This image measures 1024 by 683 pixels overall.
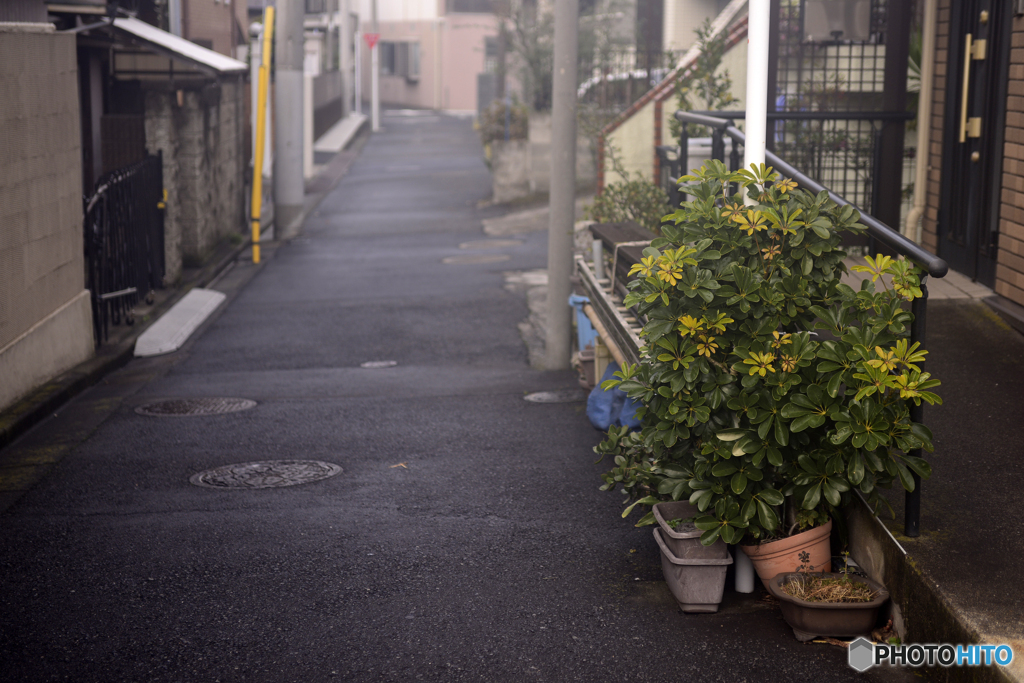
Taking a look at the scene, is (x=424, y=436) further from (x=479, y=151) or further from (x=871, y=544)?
(x=479, y=151)

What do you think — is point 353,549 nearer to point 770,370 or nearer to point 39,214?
point 770,370

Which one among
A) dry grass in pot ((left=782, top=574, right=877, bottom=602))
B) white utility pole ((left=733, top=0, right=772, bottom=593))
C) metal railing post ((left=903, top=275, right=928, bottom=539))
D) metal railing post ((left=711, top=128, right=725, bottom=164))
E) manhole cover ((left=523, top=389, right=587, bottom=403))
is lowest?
manhole cover ((left=523, top=389, right=587, bottom=403))

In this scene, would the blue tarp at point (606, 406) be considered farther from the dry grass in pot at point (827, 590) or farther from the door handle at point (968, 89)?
the door handle at point (968, 89)

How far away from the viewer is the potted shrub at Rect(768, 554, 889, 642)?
4.03 meters

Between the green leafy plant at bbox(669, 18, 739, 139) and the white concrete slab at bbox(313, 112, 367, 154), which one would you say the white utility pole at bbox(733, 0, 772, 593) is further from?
the white concrete slab at bbox(313, 112, 367, 154)

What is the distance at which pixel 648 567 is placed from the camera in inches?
196

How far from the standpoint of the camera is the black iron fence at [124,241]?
1044 centimetres

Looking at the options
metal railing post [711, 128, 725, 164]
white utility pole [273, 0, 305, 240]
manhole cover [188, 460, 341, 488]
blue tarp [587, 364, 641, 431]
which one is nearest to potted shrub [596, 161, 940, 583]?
blue tarp [587, 364, 641, 431]

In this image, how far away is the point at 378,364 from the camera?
10156mm

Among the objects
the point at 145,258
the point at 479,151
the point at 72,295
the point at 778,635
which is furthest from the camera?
the point at 479,151

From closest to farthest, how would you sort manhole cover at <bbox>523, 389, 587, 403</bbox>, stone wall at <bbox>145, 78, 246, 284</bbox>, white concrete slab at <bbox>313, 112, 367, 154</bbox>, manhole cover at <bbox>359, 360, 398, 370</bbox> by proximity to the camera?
1. manhole cover at <bbox>523, 389, 587, 403</bbox>
2. manhole cover at <bbox>359, 360, 398, 370</bbox>
3. stone wall at <bbox>145, 78, 246, 284</bbox>
4. white concrete slab at <bbox>313, 112, 367, 154</bbox>

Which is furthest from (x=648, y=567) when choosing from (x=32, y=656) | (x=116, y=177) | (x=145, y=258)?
(x=145, y=258)

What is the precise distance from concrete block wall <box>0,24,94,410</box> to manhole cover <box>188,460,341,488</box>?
7.04ft

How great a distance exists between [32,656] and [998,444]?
421 centimetres
